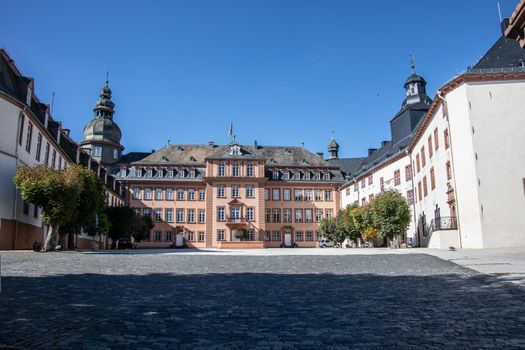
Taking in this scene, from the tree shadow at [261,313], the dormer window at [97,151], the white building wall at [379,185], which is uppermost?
the dormer window at [97,151]

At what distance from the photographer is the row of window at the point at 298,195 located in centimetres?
6962

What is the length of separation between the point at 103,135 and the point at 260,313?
234ft

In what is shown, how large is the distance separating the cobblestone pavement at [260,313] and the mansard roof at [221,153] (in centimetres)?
5606

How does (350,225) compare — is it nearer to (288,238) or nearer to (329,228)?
(329,228)

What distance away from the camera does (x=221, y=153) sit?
66688 mm

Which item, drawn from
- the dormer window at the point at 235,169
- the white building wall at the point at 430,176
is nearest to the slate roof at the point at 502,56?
the white building wall at the point at 430,176

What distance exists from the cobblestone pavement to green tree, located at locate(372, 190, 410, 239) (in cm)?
2472

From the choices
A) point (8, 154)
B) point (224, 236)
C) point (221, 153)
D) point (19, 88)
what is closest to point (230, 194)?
point (224, 236)


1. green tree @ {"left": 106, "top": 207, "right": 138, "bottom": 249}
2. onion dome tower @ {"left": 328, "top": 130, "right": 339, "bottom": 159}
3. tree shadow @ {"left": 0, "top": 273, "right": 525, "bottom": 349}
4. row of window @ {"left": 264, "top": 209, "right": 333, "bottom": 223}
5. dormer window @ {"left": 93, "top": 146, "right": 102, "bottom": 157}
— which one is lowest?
tree shadow @ {"left": 0, "top": 273, "right": 525, "bottom": 349}

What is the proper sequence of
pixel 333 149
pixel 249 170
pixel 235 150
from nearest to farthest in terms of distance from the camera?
pixel 249 170 → pixel 235 150 → pixel 333 149

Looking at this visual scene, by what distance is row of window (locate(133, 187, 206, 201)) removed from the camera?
66850mm

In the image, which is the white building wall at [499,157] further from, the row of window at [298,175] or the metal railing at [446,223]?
the row of window at [298,175]

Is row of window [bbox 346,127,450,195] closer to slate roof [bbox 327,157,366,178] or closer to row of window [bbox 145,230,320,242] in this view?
row of window [bbox 145,230,320,242]

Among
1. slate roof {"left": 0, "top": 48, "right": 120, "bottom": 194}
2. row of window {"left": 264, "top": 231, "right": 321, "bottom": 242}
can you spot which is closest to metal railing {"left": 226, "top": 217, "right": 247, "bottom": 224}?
row of window {"left": 264, "top": 231, "right": 321, "bottom": 242}
